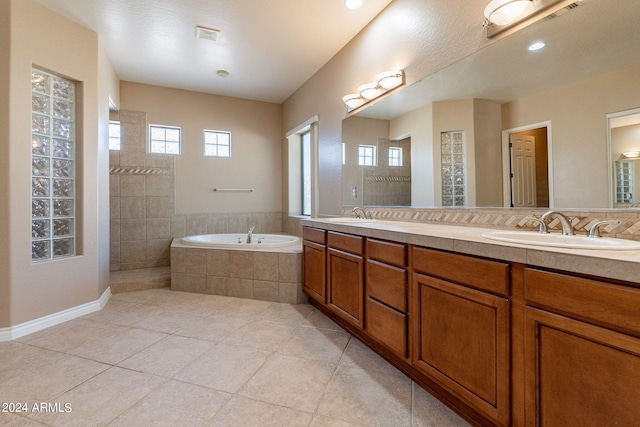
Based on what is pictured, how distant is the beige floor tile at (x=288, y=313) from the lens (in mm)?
2633

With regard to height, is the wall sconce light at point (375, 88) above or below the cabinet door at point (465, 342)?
above

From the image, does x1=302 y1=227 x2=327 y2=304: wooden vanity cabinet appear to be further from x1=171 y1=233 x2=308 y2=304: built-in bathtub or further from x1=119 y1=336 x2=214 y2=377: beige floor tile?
x1=119 y1=336 x2=214 y2=377: beige floor tile

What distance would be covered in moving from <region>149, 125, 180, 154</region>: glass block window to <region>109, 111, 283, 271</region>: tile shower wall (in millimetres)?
97

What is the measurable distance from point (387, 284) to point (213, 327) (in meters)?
1.50

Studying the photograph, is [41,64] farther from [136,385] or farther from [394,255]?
[394,255]

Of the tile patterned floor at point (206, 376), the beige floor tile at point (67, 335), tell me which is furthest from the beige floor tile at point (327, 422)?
the beige floor tile at point (67, 335)

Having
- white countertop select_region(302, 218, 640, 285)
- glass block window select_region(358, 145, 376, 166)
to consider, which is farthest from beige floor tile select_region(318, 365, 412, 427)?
glass block window select_region(358, 145, 376, 166)

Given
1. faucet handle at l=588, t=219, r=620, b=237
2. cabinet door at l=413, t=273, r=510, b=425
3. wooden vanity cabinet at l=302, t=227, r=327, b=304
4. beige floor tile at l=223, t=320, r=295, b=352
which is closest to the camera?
cabinet door at l=413, t=273, r=510, b=425

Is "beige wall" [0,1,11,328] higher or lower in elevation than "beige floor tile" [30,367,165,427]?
higher

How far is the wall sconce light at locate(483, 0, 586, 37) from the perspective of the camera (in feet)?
4.68

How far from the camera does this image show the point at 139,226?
406cm

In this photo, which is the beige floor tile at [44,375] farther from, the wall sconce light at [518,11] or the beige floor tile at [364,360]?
the wall sconce light at [518,11]

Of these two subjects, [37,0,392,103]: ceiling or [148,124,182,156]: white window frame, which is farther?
[148,124,182,156]: white window frame

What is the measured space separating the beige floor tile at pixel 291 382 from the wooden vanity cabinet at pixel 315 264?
698 mm
